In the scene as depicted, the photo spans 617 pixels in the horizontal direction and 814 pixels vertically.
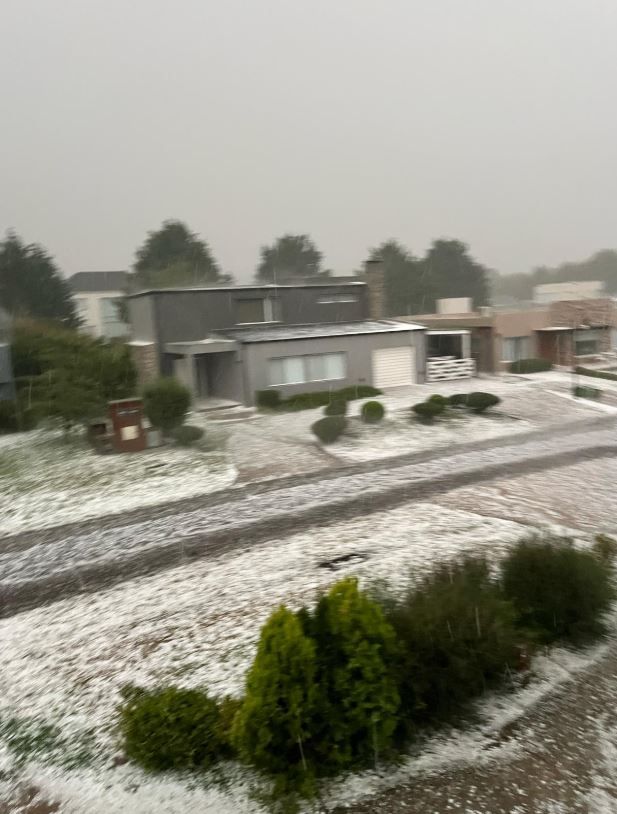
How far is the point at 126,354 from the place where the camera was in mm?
19750

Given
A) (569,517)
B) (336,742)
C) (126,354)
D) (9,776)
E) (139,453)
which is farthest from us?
(126,354)

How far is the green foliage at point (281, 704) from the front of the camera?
4270mm

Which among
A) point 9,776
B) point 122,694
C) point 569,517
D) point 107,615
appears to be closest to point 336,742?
point 122,694

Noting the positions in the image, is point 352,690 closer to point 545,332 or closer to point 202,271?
point 545,332

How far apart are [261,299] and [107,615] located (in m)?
20.5

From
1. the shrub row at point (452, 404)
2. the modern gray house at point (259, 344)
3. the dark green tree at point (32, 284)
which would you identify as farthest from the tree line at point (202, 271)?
the shrub row at point (452, 404)

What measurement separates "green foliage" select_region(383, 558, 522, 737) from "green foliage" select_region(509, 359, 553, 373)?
79.6 feet

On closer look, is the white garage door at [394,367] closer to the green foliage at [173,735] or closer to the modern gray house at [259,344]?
the modern gray house at [259,344]

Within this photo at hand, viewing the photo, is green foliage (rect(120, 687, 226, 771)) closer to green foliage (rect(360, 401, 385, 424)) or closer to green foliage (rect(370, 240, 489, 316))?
green foliage (rect(360, 401, 385, 424))

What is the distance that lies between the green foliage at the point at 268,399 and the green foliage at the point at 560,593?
52.4ft

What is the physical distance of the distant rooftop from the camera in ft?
160

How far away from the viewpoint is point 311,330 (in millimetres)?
25078

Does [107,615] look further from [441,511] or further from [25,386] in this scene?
[25,386]

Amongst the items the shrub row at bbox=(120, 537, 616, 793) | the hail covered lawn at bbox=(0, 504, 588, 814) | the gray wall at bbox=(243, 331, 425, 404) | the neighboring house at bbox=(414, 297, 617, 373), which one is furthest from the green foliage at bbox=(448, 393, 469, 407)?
the shrub row at bbox=(120, 537, 616, 793)
